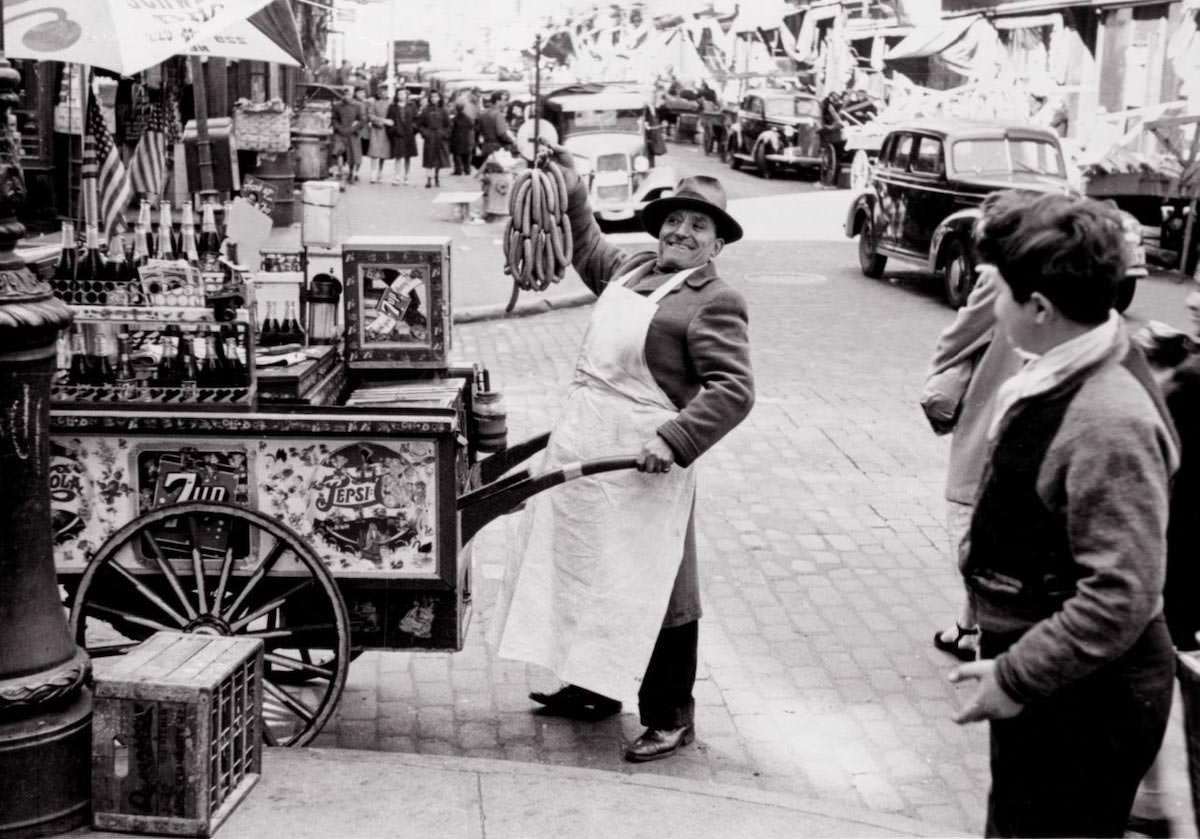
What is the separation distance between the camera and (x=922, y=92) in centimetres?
3231

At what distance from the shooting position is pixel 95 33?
7.05 meters

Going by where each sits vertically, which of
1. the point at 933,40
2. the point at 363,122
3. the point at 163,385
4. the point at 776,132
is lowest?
the point at 163,385

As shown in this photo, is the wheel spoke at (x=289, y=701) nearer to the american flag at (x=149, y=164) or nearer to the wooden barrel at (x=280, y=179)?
the american flag at (x=149, y=164)

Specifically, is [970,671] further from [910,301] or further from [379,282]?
[910,301]

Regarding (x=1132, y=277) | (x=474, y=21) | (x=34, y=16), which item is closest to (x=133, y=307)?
(x=34, y=16)

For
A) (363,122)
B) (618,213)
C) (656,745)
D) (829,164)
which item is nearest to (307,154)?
(618,213)

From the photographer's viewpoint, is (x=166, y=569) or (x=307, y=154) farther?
(x=307, y=154)

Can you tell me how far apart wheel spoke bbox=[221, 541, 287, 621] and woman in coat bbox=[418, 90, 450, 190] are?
26.5 metres

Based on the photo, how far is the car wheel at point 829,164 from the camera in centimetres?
3067

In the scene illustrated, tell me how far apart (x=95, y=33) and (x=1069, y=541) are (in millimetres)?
5900

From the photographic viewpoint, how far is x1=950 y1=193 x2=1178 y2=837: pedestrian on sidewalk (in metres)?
2.61

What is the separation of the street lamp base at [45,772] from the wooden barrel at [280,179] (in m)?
16.6

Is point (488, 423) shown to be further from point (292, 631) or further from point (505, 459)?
point (292, 631)

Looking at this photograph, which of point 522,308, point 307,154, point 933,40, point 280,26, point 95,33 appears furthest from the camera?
point 933,40
